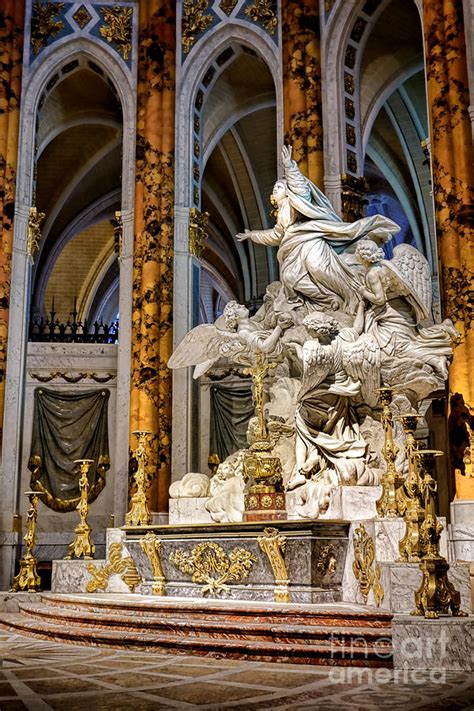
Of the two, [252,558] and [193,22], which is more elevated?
[193,22]

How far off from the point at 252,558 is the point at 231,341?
249 centimetres

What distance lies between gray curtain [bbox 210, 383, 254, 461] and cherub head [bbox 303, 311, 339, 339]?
165 inches

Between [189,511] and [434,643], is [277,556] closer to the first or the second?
[189,511]

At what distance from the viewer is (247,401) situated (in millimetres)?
12320

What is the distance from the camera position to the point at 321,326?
8195 millimetres

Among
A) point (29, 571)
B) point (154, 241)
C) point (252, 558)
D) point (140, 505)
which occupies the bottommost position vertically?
point (29, 571)

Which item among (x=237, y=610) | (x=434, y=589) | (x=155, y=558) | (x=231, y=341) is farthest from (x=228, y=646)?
(x=231, y=341)

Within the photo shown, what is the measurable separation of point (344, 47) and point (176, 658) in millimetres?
9308

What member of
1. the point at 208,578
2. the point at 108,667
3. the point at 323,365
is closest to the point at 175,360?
the point at 323,365

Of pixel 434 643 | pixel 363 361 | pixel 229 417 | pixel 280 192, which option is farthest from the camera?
pixel 229 417

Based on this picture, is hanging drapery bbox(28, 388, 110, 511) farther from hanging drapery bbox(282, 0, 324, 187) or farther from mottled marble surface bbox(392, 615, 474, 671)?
mottled marble surface bbox(392, 615, 474, 671)

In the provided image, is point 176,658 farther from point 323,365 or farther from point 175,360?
point 175,360

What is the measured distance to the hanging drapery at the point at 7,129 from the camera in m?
12.2

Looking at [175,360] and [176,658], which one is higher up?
[175,360]
